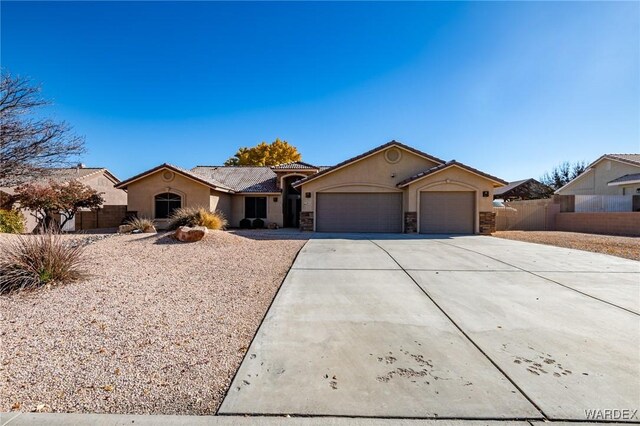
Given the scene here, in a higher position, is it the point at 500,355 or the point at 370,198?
the point at 370,198

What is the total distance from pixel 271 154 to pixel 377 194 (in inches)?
939

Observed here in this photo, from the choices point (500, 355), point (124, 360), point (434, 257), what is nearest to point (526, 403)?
point (500, 355)

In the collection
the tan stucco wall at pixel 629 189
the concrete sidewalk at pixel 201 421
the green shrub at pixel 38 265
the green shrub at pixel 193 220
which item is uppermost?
the tan stucco wall at pixel 629 189

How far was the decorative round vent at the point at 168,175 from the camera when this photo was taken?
19514 millimetres

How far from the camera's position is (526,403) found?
9.37 ft

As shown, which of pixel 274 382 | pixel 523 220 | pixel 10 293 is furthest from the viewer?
pixel 523 220

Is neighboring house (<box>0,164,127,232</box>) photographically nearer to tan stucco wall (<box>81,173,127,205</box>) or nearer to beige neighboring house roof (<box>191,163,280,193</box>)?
tan stucco wall (<box>81,173,127,205</box>)

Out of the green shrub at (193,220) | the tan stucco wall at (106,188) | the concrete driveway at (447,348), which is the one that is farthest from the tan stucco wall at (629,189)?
the tan stucco wall at (106,188)

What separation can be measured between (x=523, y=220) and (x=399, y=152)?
10028 millimetres

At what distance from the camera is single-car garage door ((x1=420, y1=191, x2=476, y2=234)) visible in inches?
694

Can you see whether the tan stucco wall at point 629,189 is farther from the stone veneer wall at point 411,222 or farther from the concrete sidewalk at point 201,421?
the concrete sidewalk at point 201,421

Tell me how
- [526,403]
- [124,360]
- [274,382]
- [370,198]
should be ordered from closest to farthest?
[526,403]
[274,382]
[124,360]
[370,198]

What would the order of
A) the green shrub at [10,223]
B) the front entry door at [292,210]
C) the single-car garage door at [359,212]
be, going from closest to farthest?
the green shrub at [10,223] < the single-car garage door at [359,212] < the front entry door at [292,210]

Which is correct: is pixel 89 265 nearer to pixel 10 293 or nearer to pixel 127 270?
pixel 127 270
